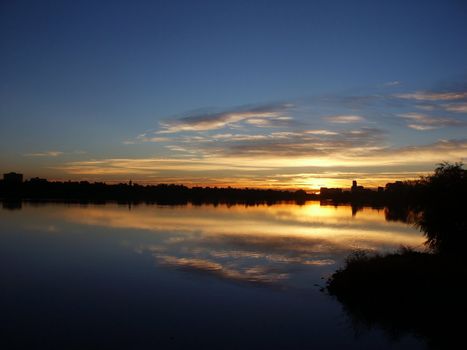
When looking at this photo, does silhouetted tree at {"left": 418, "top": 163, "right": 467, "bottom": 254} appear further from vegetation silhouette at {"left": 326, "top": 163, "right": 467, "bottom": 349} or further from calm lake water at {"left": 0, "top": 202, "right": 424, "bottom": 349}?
calm lake water at {"left": 0, "top": 202, "right": 424, "bottom": 349}

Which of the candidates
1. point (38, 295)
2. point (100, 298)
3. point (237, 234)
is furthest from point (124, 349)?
point (237, 234)

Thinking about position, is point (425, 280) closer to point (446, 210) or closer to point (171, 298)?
point (446, 210)

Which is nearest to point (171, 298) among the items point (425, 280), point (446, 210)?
point (425, 280)

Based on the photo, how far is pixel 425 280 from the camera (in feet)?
84.6

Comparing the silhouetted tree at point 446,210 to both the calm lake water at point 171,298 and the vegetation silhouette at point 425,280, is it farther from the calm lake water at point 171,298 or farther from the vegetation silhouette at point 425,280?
the calm lake water at point 171,298

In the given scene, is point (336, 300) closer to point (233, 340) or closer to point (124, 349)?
point (233, 340)

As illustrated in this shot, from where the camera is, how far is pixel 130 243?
5016 centimetres

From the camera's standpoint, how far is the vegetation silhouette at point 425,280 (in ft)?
72.0

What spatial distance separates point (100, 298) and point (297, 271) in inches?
612

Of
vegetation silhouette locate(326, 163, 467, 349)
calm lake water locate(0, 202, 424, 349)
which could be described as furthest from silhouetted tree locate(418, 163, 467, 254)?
calm lake water locate(0, 202, 424, 349)

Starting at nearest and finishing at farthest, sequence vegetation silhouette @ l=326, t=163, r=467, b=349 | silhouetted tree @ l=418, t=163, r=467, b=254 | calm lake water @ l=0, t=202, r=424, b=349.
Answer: calm lake water @ l=0, t=202, r=424, b=349 < vegetation silhouette @ l=326, t=163, r=467, b=349 < silhouetted tree @ l=418, t=163, r=467, b=254

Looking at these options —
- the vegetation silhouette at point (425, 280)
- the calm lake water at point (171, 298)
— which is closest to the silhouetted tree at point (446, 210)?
the vegetation silhouette at point (425, 280)

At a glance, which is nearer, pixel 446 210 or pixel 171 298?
pixel 171 298

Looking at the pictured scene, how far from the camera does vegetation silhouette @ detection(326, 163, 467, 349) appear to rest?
21953 mm
